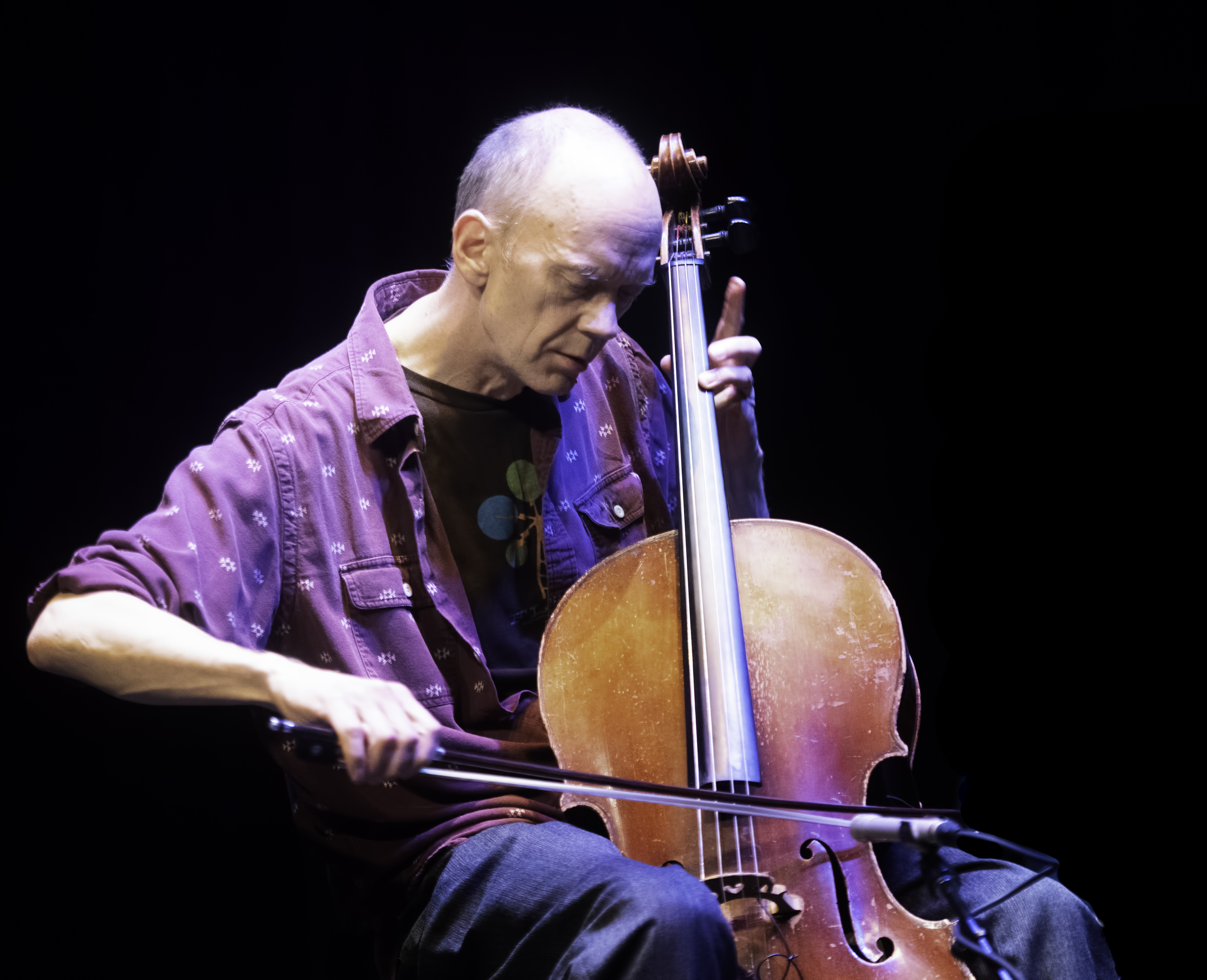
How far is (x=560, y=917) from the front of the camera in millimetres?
1010

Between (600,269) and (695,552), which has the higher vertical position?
(600,269)

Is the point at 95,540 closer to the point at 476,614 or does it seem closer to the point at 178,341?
the point at 178,341

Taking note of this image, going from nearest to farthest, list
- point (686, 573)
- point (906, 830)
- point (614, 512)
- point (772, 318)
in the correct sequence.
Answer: point (906, 830) → point (686, 573) → point (614, 512) → point (772, 318)

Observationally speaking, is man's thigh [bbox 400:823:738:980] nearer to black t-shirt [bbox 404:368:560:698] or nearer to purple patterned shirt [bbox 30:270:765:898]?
purple patterned shirt [bbox 30:270:765:898]

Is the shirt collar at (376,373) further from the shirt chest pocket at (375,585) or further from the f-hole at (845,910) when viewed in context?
the f-hole at (845,910)

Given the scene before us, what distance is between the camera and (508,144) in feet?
4.65

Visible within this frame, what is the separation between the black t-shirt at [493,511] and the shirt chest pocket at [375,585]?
0.14 metres

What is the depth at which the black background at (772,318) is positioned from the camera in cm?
109

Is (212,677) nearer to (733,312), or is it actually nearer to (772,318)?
(733,312)

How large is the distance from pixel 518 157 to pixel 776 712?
811 millimetres

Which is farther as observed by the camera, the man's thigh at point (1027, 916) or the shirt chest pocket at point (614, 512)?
the shirt chest pocket at point (614, 512)

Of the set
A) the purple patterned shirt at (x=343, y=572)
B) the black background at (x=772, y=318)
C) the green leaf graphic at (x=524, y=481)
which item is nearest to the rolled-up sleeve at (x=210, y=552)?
the purple patterned shirt at (x=343, y=572)

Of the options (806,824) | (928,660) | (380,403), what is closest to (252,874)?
(380,403)

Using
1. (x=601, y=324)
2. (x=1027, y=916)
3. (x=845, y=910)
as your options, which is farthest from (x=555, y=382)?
(x=1027, y=916)
